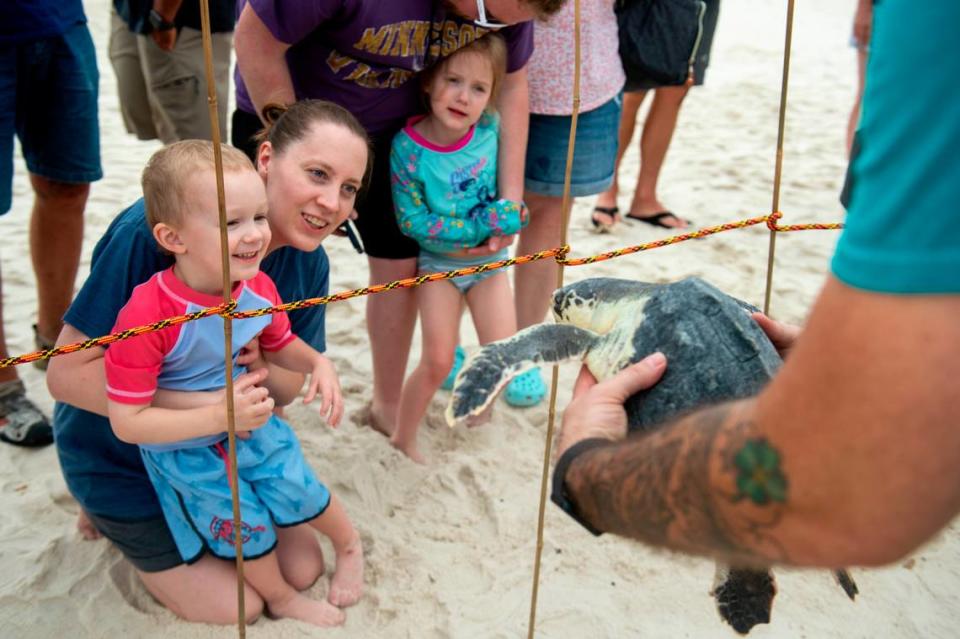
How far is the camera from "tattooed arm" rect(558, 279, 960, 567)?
501 mm

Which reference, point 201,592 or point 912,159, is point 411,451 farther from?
point 912,159

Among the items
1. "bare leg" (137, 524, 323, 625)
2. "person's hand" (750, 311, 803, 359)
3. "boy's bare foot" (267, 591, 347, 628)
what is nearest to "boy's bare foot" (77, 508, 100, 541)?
"bare leg" (137, 524, 323, 625)

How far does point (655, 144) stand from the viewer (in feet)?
10.8

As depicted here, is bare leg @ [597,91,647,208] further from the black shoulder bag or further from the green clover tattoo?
the green clover tattoo

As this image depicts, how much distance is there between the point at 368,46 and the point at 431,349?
689 mm

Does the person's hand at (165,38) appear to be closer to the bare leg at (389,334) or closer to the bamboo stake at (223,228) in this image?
the bare leg at (389,334)

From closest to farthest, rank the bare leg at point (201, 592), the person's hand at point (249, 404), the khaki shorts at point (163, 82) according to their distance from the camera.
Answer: the person's hand at point (249, 404), the bare leg at point (201, 592), the khaki shorts at point (163, 82)

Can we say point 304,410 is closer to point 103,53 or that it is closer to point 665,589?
point 665,589

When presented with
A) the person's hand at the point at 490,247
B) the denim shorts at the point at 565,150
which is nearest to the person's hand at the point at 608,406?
the person's hand at the point at 490,247

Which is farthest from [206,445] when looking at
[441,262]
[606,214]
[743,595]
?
[606,214]

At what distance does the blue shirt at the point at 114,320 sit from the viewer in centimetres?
128

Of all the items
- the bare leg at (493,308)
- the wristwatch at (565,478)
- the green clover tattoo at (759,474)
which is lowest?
the bare leg at (493,308)

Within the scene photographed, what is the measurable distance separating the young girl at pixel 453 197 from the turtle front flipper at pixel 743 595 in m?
0.85

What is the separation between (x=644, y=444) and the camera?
73 centimetres
